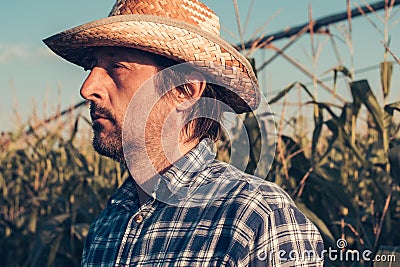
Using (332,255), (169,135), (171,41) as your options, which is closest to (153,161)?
(169,135)

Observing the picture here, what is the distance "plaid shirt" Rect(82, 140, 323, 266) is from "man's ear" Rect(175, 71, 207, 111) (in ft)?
0.39

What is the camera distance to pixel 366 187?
3129 mm

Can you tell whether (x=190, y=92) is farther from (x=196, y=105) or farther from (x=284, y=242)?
(x=284, y=242)

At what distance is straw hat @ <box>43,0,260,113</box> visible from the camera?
1807mm

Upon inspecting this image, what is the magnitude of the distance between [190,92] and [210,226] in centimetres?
45

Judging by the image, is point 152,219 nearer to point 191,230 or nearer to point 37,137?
point 191,230

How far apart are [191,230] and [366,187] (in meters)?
1.72

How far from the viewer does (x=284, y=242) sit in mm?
1479

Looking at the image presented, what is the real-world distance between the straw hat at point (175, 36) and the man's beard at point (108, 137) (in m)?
0.18

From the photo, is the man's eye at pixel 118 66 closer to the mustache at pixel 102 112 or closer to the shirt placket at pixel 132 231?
the mustache at pixel 102 112

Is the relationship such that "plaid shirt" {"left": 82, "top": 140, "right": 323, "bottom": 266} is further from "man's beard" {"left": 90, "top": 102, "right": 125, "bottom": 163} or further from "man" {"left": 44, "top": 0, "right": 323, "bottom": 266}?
"man's beard" {"left": 90, "top": 102, "right": 125, "bottom": 163}

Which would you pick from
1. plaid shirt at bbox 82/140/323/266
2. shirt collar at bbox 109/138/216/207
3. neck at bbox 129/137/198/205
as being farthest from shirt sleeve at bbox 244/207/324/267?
neck at bbox 129/137/198/205

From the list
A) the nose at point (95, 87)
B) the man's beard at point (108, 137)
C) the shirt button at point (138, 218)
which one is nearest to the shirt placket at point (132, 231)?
the shirt button at point (138, 218)

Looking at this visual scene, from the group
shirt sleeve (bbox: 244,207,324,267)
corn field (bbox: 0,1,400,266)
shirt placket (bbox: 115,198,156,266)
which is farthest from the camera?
corn field (bbox: 0,1,400,266)
